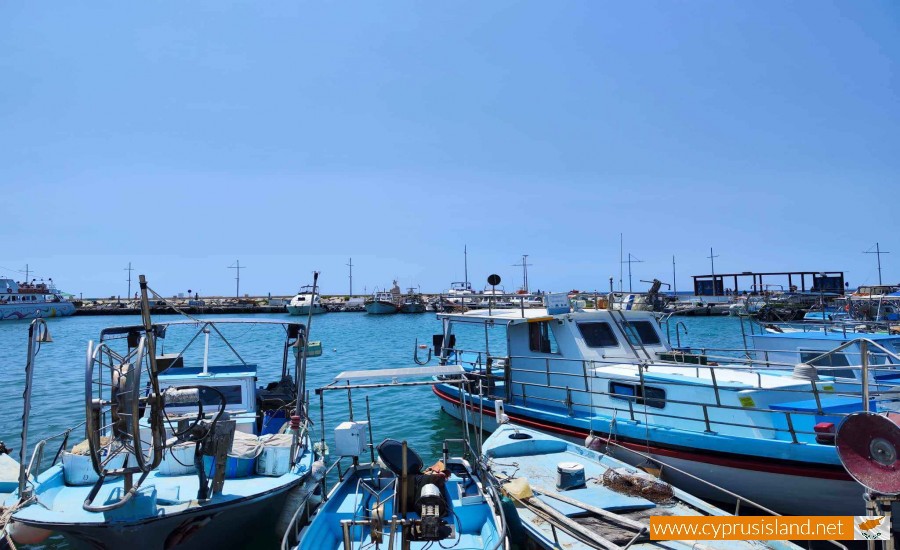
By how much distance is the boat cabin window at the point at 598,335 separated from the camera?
13.8 m

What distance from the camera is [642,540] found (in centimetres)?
721

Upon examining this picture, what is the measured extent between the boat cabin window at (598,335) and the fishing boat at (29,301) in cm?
7742

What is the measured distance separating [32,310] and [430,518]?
293 feet

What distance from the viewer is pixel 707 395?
442 inches

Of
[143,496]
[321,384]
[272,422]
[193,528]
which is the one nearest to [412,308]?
[321,384]

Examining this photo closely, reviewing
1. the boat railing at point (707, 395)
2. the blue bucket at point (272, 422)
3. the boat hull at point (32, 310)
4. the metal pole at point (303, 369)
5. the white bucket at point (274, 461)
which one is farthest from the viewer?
the boat hull at point (32, 310)

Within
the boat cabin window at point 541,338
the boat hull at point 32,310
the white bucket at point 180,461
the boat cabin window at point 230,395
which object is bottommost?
the white bucket at point 180,461

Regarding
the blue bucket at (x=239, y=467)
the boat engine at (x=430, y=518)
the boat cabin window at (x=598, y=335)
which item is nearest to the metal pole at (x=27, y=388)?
the blue bucket at (x=239, y=467)

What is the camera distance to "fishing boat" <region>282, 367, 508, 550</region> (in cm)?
737

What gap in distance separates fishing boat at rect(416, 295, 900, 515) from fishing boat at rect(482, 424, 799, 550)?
105 centimetres

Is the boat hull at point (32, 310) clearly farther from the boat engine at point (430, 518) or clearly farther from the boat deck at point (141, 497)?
the boat engine at point (430, 518)

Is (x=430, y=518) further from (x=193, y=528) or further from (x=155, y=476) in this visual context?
(x=155, y=476)

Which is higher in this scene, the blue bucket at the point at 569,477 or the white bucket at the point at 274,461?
the white bucket at the point at 274,461

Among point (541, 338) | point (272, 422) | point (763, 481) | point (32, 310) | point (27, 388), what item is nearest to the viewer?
point (27, 388)
